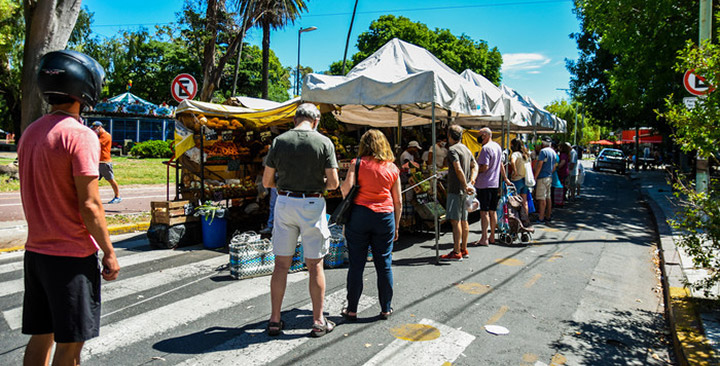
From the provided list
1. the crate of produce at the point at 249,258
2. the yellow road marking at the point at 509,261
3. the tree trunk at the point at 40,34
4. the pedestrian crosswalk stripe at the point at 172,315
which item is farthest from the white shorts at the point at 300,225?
the tree trunk at the point at 40,34

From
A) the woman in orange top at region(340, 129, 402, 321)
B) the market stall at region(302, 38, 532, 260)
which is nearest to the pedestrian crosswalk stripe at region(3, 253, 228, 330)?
the woman in orange top at region(340, 129, 402, 321)

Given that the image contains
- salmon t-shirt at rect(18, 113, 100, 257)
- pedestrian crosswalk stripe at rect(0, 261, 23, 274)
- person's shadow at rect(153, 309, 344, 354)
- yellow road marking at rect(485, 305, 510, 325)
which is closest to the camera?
salmon t-shirt at rect(18, 113, 100, 257)

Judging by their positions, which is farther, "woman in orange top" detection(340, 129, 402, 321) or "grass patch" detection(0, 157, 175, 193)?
"grass patch" detection(0, 157, 175, 193)

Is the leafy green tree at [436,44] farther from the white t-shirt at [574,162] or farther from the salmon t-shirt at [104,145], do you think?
the salmon t-shirt at [104,145]

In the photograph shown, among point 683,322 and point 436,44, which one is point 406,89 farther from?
point 436,44

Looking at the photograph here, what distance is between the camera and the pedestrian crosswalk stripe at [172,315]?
12.3 ft

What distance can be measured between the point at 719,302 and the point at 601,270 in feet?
6.47

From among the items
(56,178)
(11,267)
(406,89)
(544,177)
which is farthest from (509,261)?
(11,267)

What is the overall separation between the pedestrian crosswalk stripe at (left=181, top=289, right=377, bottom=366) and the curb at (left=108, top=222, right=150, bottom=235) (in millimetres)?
5649

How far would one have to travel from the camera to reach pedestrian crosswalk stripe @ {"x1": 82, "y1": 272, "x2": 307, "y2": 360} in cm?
375

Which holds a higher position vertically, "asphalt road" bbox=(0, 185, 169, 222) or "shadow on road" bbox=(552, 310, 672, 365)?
"asphalt road" bbox=(0, 185, 169, 222)

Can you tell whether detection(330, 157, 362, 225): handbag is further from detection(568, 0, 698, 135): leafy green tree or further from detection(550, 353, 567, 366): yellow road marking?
detection(568, 0, 698, 135): leafy green tree

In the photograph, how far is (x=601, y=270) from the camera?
21.1 feet

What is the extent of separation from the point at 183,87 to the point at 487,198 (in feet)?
21.1
